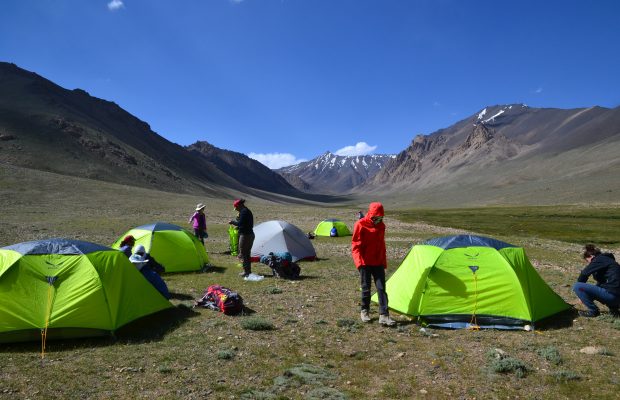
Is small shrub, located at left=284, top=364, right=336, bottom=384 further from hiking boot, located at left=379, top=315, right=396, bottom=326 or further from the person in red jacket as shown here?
the person in red jacket

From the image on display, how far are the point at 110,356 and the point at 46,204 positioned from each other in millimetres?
52964

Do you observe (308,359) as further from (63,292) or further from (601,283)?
(601,283)

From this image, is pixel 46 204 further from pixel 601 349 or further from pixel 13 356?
pixel 601 349

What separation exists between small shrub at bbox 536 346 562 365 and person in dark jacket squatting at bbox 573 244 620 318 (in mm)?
2786

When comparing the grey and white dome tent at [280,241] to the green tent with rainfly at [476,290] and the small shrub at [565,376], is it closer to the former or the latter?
the green tent with rainfly at [476,290]

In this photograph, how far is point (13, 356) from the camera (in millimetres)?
7227

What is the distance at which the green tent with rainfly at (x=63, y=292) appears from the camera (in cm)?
779

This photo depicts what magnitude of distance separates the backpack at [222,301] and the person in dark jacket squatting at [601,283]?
809 centimetres

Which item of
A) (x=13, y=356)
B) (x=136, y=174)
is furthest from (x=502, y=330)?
(x=136, y=174)

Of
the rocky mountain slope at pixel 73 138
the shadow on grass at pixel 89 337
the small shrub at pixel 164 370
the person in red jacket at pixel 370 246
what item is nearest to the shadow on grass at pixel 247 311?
the shadow on grass at pixel 89 337

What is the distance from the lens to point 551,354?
748 cm

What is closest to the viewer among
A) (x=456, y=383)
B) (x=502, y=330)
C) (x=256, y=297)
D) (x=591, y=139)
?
(x=456, y=383)

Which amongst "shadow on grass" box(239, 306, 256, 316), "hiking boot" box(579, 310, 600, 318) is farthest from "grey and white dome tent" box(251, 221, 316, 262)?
"hiking boot" box(579, 310, 600, 318)

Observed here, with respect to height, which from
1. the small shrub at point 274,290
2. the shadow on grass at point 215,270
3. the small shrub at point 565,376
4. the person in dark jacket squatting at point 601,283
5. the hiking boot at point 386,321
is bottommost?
the small shrub at point 565,376
